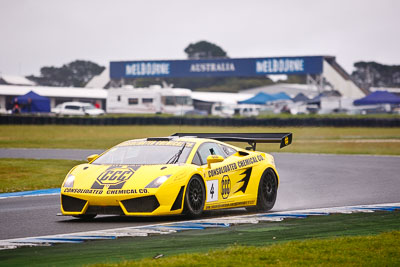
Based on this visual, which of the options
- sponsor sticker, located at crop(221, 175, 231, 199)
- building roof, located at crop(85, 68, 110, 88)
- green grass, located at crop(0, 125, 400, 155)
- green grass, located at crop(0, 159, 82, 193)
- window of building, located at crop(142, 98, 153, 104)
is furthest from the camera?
building roof, located at crop(85, 68, 110, 88)

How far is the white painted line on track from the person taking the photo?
7549mm

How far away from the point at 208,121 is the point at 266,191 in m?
33.8

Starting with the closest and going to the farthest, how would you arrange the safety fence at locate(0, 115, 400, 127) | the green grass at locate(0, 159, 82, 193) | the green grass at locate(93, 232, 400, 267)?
the green grass at locate(93, 232, 400, 267), the green grass at locate(0, 159, 82, 193), the safety fence at locate(0, 115, 400, 127)

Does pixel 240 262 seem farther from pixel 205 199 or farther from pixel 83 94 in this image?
pixel 83 94

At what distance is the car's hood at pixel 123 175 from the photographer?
9.19 meters

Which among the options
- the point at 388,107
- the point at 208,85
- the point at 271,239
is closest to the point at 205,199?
the point at 271,239

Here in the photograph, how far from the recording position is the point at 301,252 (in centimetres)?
675

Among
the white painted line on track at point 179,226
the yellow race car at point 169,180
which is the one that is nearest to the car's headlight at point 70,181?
the yellow race car at point 169,180

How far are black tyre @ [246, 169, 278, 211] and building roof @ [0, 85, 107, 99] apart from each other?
5829 centimetres

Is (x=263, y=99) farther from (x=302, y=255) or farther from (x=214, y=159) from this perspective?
(x=302, y=255)

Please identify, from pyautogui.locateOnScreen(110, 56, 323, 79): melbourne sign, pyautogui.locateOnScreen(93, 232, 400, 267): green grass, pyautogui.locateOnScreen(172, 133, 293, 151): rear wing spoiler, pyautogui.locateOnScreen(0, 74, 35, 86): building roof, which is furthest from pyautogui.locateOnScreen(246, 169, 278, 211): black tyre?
pyautogui.locateOnScreen(0, 74, 35, 86): building roof

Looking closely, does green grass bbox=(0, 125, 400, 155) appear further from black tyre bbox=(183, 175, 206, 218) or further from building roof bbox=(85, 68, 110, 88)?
building roof bbox=(85, 68, 110, 88)

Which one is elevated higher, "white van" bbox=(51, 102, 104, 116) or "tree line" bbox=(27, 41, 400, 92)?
"tree line" bbox=(27, 41, 400, 92)

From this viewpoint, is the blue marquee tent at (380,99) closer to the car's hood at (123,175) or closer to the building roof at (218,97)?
the building roof at (218,97)
